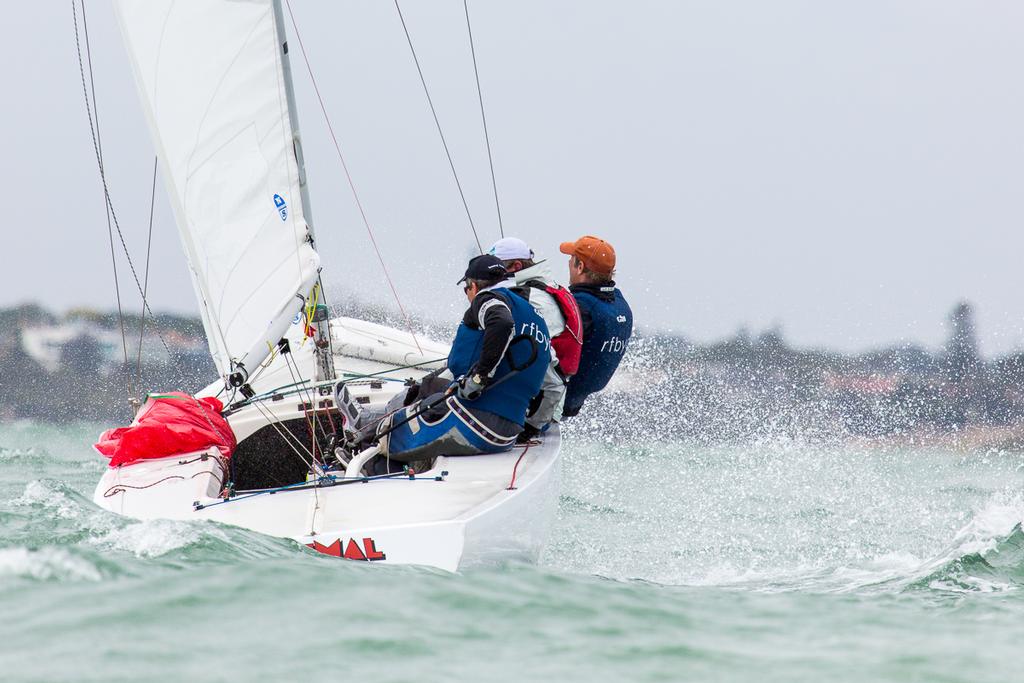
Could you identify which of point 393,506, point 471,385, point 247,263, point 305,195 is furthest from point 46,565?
point 305,195

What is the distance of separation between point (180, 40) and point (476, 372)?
7.54ft

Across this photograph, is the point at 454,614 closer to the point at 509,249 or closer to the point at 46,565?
the point at 46,565

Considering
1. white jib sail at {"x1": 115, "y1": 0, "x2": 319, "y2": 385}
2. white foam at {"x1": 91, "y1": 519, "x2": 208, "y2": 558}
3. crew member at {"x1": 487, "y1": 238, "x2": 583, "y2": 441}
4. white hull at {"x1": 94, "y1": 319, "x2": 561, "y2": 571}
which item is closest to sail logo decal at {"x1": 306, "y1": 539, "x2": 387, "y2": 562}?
white hull at {"x1": 94, "y1": 319, "x2": 561, "y2": 571}

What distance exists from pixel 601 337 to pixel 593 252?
1.32 feet

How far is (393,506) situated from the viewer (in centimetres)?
378

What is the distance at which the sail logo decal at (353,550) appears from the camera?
3.46 metres

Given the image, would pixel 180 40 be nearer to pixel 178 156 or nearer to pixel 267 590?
pixel 178 156

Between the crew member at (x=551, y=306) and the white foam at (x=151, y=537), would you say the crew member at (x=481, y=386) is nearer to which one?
the crew member at (x=551, y=306)

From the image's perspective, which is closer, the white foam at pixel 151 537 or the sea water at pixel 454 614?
the sea water at pixel 454 614

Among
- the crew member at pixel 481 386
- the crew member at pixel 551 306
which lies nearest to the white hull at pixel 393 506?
the crew member at pixel 481 386

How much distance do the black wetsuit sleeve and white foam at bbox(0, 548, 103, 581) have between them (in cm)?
174

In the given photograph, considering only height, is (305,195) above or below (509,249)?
above

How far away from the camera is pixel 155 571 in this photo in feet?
9.99

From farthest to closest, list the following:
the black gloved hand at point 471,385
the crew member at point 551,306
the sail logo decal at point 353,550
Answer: the crew member at point 551,306, the black gloved hand at point 471,385, the sail logo decal at point 353,550
